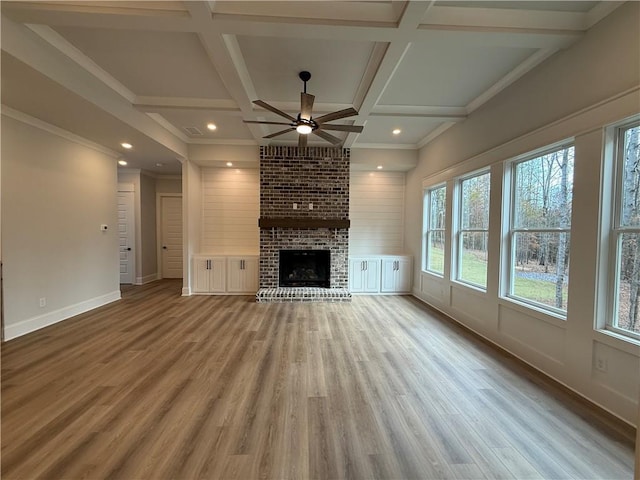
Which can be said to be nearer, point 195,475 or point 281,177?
point 195,475

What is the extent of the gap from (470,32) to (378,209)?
425 centimetres

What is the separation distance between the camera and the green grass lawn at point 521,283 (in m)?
2.78

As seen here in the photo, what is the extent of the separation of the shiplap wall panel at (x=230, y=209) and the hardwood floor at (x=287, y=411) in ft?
9.43

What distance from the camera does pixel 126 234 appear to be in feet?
21.7

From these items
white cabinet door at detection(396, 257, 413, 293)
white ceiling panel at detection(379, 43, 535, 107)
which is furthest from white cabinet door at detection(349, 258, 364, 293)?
white ceiling panel at detection(379, 43, 535, 107)

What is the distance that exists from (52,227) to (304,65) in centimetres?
412

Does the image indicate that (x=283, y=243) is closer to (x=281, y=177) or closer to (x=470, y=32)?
(x=281, y=177)

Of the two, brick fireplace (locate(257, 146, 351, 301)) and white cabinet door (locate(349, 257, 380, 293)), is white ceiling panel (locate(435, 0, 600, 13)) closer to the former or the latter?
brick fireplace (locate(257, 146, 351, 301))

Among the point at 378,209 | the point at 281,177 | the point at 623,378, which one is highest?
the point at 281,177

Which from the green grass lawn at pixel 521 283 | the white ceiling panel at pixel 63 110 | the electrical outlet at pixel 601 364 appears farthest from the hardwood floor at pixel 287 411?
the white ceiling panel at pixel 63 110

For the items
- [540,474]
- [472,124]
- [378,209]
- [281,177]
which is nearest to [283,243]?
[281,177]

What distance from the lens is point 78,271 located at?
4.37 metres

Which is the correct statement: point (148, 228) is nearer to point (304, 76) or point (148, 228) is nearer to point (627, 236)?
point (304, 76)

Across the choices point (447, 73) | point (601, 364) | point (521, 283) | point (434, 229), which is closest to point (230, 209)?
point (434, 229)
